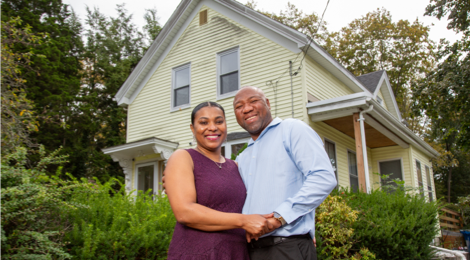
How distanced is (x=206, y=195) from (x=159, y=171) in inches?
439

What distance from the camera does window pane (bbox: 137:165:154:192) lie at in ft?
43.1

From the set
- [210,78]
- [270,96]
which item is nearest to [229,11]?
[210,78]

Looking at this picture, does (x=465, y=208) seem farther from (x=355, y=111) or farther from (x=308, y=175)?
(x=308, y=175)

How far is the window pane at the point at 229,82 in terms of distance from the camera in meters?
11.6

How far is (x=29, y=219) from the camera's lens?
11.9 feet

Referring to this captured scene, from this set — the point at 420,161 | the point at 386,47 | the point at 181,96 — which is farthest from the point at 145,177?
the point at 386,47

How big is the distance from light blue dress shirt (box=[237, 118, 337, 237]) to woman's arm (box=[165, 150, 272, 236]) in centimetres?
18

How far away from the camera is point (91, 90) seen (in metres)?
21.8

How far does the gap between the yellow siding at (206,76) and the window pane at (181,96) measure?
33 centimetres

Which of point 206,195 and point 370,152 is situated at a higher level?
point 370,152

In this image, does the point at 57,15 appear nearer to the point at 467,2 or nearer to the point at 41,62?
the point at 41,62

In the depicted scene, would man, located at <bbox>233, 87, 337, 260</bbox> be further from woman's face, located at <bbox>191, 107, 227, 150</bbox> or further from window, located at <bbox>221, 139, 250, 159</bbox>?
window, located at <bbox>221, 139, 250, 159</bbox>

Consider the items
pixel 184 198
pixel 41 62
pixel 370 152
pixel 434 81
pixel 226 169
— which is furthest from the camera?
pixel 41 62

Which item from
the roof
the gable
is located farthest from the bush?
the roof
